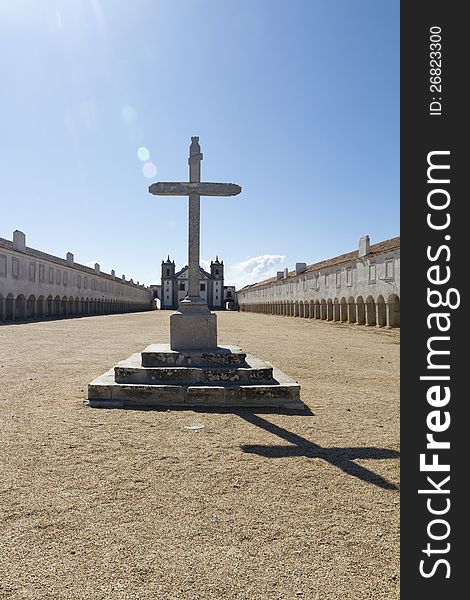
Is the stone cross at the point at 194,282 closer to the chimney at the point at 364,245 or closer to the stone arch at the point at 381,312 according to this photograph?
the stone arch at the point at 381,312

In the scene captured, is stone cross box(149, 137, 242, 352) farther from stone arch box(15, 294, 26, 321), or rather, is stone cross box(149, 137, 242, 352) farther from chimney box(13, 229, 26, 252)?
chimney box(13, 229, 26, 252)

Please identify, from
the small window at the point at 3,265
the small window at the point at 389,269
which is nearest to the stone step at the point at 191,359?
the small window at the point at 389,269

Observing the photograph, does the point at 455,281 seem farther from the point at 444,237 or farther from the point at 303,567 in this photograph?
the point at 303,567

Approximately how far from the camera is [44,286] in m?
37.4

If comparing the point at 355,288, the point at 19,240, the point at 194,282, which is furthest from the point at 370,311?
the point at 19,240

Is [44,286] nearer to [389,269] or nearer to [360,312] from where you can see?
[360,312]

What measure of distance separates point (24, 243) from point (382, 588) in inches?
1547

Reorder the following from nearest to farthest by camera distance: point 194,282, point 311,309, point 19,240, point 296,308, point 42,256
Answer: point 194,282 < point 19,240 < point 42,256 < point 311,309 < point 296,308

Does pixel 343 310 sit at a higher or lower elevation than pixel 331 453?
higher

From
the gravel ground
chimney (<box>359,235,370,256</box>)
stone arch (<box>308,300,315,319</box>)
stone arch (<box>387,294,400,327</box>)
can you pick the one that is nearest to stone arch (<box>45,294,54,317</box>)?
stone arch (<box>308,300,315,319</box>)

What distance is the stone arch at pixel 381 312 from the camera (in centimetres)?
2542

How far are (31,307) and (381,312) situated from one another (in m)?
29.9

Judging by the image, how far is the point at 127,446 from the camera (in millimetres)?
3820

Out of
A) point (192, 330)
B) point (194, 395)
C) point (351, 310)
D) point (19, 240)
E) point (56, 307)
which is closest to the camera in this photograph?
point (194, 395)
